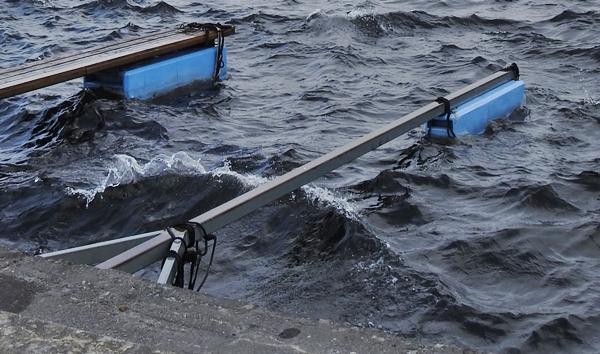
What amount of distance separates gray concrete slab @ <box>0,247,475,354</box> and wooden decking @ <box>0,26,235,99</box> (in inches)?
178

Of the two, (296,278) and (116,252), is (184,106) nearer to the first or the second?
(296,278)

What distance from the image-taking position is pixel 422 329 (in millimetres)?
4695

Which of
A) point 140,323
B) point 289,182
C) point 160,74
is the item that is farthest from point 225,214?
point 160,74

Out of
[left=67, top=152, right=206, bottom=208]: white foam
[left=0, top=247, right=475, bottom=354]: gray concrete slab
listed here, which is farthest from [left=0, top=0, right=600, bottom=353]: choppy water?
[left=0, top=247, right=475, bottom=354]: gray concrete slab

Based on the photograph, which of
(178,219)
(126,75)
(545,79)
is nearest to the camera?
(178,219)

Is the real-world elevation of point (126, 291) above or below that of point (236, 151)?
above

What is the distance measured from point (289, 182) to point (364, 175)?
1.73 meters

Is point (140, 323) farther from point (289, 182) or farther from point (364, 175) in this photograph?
point (364, 175)

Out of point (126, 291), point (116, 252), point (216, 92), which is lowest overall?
point (216, 92)

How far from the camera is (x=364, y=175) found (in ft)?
22.7

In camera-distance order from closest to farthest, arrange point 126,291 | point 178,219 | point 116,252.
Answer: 1. point 126,291
2. point 116,252
3. point 178,219

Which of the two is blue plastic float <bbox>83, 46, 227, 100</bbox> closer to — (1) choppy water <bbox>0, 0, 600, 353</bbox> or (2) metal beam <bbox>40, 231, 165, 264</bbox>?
(1) choppy water <bbox>0, 0, 600, 353</bbox>

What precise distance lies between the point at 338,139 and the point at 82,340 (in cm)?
521

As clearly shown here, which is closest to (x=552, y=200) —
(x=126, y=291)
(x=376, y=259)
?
(x=376, y=259)
